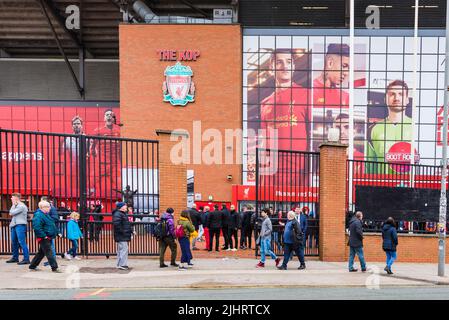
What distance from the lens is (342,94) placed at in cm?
3434

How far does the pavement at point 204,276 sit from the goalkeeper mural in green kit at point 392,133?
73.3 ft

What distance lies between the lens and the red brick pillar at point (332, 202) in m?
13.9

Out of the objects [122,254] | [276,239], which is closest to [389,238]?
[276,239]

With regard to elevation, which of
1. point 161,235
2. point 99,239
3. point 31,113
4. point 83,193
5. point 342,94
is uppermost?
point 342,94

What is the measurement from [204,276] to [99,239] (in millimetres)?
4114

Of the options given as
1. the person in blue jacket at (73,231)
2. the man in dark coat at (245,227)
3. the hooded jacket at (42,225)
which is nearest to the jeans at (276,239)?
the man in dark coat at (245,227)

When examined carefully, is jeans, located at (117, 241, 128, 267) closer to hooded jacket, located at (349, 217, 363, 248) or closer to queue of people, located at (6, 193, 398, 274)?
queue of people, located at (6, 193, 398, 274)

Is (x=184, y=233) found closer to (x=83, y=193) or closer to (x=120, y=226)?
(x=120, y=226)

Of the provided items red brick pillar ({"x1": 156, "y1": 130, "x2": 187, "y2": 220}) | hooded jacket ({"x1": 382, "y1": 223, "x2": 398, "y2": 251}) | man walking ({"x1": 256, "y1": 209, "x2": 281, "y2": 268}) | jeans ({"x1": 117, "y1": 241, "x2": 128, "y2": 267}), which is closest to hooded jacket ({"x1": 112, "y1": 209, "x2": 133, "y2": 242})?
jeans ({"x1": 117, "y1": 241, "x2": 128, "y2": 267})

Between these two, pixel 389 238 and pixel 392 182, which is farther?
pixel 392 182

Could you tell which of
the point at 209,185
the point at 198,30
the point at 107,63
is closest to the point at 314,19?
the point at 198,30

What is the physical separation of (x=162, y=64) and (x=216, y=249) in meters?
19.8

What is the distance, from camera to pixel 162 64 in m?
32.0

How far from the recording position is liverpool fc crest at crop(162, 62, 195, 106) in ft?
105
